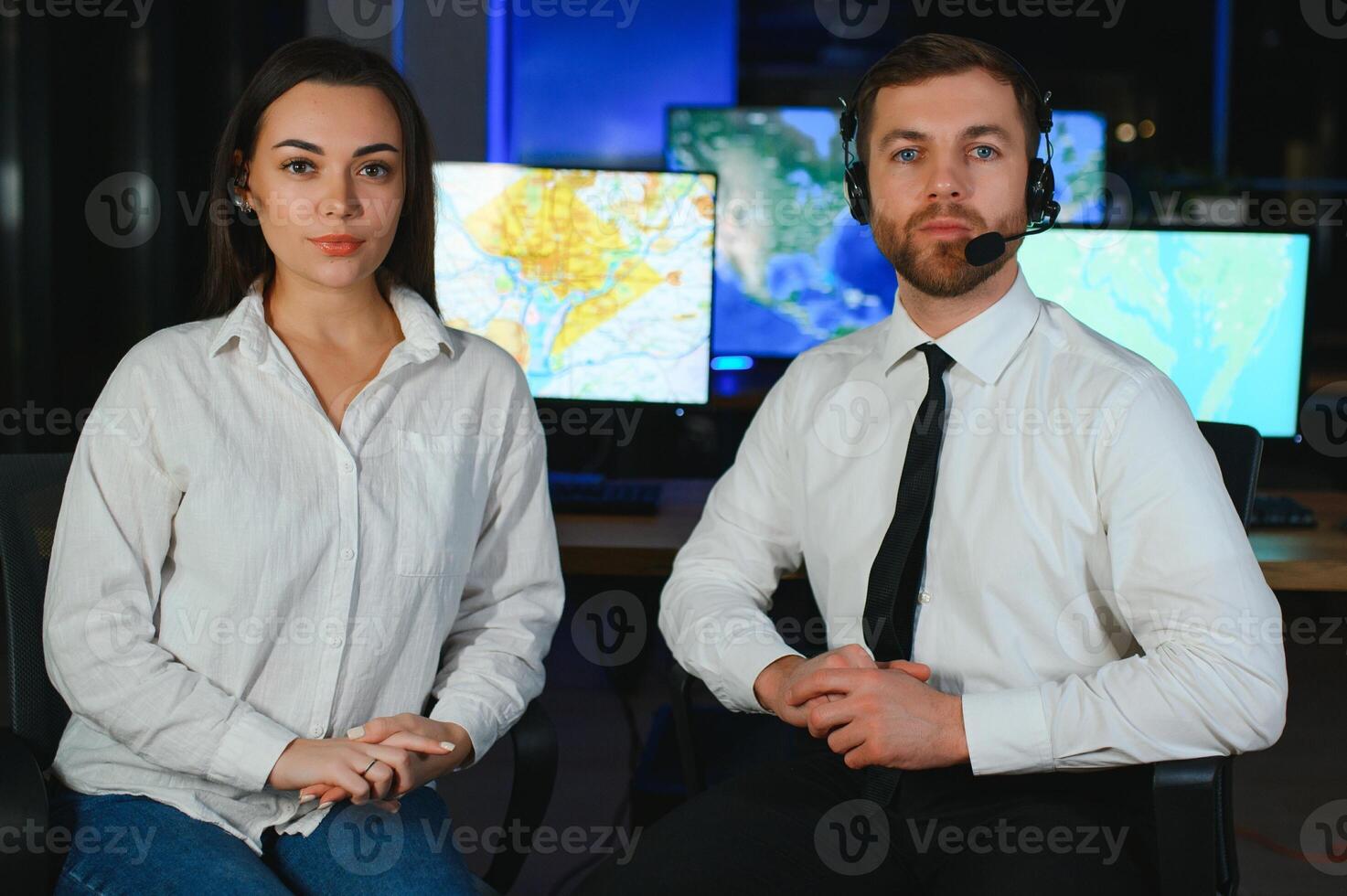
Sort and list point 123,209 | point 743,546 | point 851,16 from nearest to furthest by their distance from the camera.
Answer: point 743,546 < point 123,209 < point 851,16

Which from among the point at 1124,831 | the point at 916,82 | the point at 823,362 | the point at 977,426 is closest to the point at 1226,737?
the point at 1124,831

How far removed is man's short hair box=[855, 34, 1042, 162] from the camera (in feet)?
5.34

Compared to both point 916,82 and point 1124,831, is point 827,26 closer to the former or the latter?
point 916,82

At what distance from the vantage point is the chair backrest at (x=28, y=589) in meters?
1.49

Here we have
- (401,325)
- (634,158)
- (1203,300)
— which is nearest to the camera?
(401,325)

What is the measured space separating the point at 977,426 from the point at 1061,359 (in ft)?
0.45

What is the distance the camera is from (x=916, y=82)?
1647 mm

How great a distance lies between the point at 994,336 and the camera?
5.33ft
